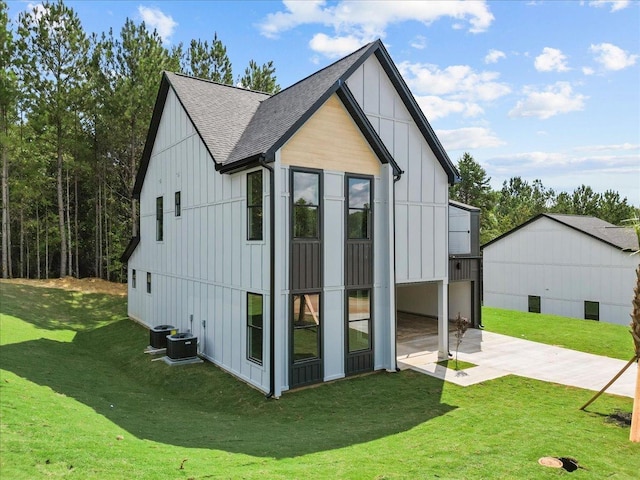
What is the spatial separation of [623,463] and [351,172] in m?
8.35

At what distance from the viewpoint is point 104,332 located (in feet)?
61.5

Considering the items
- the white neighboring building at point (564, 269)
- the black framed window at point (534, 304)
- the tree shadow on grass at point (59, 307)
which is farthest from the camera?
the black framed window at point (534, 304)

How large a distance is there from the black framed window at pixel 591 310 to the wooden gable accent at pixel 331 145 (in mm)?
16955

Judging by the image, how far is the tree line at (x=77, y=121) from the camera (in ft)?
88.5

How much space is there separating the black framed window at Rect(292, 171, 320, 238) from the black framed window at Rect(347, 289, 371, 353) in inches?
83.0

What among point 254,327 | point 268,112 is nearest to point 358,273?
point 254,327

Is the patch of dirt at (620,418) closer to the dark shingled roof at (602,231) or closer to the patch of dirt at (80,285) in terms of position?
the dark shingled roof at (602,231)

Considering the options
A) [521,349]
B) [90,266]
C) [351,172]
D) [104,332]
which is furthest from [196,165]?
[90,266]

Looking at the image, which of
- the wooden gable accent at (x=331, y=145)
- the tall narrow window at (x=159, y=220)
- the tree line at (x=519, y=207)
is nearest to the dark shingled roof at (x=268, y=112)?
the wooden gable accent at (x=331, y=145)

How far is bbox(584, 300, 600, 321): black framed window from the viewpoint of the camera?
22438 millimetres

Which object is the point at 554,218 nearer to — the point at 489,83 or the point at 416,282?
the point at 489,83

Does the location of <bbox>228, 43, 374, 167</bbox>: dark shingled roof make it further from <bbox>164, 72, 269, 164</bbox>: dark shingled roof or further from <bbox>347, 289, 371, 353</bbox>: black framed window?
<bbox>347, 289, 371, 353</bbox>: black framed window

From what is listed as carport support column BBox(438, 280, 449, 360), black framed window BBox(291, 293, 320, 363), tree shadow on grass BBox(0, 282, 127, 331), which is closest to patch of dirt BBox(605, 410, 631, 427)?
carport support column BBox(438, 280, 449, 360)

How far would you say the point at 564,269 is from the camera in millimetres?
23750
